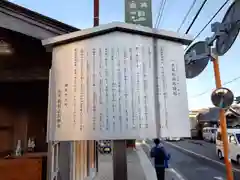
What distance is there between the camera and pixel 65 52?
2.25 metres

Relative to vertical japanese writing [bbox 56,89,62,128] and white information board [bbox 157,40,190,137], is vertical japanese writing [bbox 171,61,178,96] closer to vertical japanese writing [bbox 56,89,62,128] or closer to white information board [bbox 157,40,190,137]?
white information board [bbox 157,40,190,137]

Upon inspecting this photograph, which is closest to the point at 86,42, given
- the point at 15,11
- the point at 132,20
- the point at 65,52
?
the point at 65,52

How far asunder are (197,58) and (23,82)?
125 inches

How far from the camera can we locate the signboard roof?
222 cm

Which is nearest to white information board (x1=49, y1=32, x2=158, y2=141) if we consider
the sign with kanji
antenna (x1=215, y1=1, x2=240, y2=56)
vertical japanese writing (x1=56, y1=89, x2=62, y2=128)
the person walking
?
vertical japanese writing (x1=56, y1=89, x2=62, y2=128)

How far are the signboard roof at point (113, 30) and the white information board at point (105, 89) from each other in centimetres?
5

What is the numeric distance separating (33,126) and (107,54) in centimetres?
330

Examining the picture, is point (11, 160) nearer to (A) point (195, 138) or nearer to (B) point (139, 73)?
(B) point (139, 73)

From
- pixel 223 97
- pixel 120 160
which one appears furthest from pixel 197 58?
pixel 120 160

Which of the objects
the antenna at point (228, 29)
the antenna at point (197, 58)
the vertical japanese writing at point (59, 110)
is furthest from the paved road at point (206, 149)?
the vertical japanese writing at point (59, 110)

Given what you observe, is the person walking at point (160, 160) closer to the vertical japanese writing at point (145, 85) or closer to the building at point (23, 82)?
the building at point (23, 82)

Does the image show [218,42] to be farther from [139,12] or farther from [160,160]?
[160,160]

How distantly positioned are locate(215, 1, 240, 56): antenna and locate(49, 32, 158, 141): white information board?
1.99m

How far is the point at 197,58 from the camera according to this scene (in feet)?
13.2
